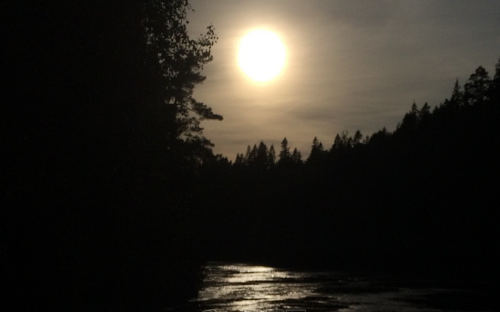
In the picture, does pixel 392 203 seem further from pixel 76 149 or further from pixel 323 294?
pixel 76 149

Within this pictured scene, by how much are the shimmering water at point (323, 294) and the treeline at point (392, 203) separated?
46.6ft

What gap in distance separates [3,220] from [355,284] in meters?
48.4

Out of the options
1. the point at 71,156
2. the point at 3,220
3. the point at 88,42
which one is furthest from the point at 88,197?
the point at 88,42

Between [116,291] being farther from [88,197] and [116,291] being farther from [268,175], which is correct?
[268,175]

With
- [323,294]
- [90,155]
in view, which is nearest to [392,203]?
[323,294]

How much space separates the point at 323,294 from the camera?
165ft

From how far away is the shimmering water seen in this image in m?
41.7

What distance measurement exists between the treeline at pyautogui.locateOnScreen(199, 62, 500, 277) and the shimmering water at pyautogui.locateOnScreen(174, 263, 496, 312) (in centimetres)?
1422

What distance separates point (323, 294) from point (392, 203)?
252ft

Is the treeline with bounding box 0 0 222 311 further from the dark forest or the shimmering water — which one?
the shimmering water

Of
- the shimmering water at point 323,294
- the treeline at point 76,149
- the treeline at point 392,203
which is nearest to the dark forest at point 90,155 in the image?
the treeline at point 76,149

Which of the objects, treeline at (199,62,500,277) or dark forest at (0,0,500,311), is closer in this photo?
dark forest at (0,0,500,311)

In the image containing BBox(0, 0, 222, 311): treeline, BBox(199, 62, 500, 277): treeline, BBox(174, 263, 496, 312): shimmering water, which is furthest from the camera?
BBox(199, 62, 500, 277): treeline

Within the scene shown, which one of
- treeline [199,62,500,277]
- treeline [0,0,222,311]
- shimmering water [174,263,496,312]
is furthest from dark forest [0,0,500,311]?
treeline [199,62,500,277]
